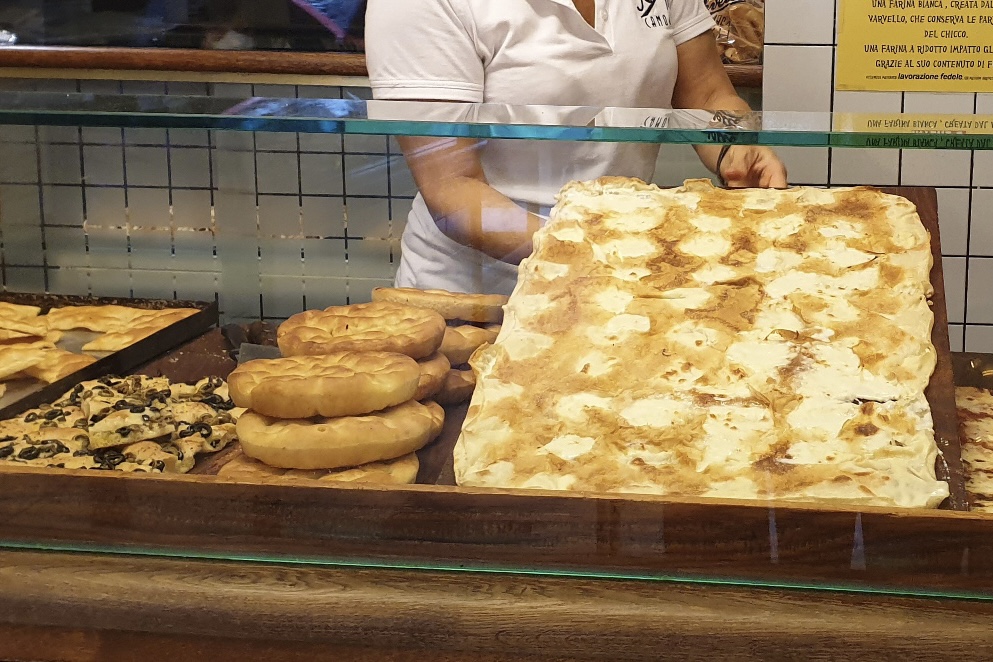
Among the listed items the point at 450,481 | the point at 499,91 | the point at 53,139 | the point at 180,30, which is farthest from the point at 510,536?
the point at 180,30

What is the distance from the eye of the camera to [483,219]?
40.8 inches

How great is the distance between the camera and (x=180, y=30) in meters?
2.78

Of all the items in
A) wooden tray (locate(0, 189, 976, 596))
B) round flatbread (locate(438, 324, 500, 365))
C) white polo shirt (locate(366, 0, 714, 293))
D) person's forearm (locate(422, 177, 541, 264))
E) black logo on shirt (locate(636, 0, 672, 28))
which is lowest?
wooden tray (locate(0, 189, 976, 596))

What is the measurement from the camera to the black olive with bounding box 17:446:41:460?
982 mm

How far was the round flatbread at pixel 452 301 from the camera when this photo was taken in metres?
1.07

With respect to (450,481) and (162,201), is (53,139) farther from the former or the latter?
(450,481)

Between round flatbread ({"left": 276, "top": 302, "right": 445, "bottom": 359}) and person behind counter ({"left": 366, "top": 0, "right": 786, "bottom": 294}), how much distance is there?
44 millimetres

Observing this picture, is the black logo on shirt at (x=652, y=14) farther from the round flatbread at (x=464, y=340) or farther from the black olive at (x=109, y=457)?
the black olive at (x=109, y=457)

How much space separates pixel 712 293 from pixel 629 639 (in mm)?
370

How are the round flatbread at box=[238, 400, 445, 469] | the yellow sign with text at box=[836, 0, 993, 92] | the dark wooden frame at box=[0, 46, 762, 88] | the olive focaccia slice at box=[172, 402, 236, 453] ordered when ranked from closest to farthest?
1. the round flatbread at box=[238, 400, 445, 469]
2. the olive focaccia slice at box=[172, 402, 236, 453]
3. the yellow sign with text at box=[836, 0, 993, 92]
4. the dark wooden frame at box=[0, 46, 762, 88]

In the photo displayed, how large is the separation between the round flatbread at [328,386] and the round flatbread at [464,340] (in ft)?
0.23

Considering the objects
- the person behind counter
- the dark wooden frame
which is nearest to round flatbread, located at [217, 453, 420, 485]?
the person behind counter

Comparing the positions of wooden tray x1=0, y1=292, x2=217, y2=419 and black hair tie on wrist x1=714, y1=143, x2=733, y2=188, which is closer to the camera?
black hair tie on wrist x1=714, y1=143, x2=733, y2=188

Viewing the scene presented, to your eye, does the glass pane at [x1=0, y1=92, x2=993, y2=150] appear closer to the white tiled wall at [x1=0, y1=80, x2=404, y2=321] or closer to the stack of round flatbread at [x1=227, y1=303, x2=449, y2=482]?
the white tiled wall at [x1=0, y1=80, x2=404, y2=321]
